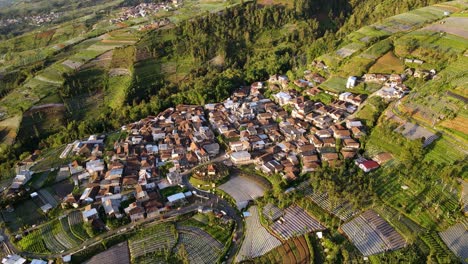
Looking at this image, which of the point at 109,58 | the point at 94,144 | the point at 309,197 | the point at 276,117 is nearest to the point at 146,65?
the point at 109,58

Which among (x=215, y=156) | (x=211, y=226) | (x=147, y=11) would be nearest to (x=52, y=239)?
(x=211, y=226)

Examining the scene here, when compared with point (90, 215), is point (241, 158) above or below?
below

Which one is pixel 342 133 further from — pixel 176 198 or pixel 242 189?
pixel 176 198

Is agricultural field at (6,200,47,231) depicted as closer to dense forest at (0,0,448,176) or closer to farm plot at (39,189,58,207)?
farm plot at (39,189,58,207)

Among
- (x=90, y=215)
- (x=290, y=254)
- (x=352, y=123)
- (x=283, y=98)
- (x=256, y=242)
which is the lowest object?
(x=256, y=242)

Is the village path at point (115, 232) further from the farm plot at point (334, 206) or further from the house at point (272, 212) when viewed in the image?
the farm plot at point (334, 206)

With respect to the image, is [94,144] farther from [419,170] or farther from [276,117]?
[419,170]
